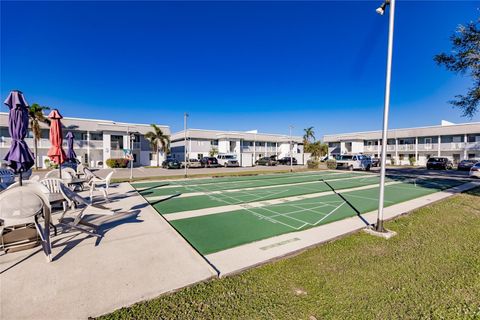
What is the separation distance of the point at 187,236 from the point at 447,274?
17.3 ft

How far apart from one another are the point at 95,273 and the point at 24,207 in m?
2.13

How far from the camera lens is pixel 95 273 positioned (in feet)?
12.3

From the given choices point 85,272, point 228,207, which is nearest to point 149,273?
point 85,272

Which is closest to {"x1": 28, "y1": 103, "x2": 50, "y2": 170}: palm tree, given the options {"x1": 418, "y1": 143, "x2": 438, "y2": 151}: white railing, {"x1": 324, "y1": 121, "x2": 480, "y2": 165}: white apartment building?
{"x1": 324, "y1": 121, "x2": 480, "y2": 165}: white apartment building

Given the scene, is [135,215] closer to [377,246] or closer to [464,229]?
[377,246]

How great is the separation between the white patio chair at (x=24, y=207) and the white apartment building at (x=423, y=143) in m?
54.5

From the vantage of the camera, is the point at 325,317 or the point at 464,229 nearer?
the point at 325,317

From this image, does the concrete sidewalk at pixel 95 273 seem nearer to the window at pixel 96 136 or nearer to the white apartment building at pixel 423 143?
the window at pixel 96 136

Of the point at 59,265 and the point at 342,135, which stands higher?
the point at 342,135

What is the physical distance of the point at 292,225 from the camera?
651 centimetres

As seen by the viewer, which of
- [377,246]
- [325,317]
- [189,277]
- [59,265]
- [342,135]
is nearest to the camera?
[325,317]

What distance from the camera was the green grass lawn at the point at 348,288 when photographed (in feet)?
9.57

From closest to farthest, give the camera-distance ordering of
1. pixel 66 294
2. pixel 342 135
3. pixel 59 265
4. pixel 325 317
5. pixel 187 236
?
pixel 325 317, pixel 66 294, pixel 59 265, pixel 187 236, pixel 342 135

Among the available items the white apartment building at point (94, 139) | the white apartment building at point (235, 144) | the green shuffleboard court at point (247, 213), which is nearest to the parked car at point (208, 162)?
the white apartment building at point (235, 144)
